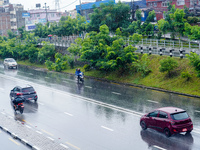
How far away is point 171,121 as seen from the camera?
14180 millimetres

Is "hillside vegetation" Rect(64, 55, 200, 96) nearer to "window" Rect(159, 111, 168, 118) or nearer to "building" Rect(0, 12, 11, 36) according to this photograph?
"window" Rect(159, 111, 168, 118)

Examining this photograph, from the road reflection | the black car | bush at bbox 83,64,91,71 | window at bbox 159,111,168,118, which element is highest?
bush at bbox 83,64,91,71

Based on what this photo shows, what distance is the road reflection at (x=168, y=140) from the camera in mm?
13210

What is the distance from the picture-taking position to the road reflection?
1321cm

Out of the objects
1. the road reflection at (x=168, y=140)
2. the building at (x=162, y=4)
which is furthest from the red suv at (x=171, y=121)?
the building at (x=162, y=4)

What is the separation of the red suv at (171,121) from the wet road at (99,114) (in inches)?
17.7

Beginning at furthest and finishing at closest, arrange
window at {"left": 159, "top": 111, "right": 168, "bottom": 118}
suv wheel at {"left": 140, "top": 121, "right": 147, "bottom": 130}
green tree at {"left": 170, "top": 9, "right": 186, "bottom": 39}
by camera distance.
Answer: green tree at {"left": 170, "top": 9, "right": 186, "bottom": 39} < suv wheel at {"left": 140, "top": 121, "right": 147, "bottom": 130} < window at {"left": 159, "top": 111, "right": 168, "bottom": 118}

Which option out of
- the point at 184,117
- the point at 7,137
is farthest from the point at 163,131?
the point at 7,137

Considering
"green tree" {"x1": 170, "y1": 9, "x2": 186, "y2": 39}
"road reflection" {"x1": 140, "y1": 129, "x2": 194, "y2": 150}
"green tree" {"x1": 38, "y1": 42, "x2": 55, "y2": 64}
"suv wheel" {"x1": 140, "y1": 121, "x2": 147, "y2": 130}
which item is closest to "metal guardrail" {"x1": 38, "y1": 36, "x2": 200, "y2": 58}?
"green tree" {"x1": 170, "y1": 9, "x2": 186, "y2": 39}

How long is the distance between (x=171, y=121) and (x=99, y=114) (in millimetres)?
6672

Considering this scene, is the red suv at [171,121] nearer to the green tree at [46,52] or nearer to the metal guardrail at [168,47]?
the metal guardrail at [168,47]

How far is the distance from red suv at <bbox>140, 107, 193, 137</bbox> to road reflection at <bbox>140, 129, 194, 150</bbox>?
1.09 ft

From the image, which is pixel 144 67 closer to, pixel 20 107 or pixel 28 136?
pixel 20 107

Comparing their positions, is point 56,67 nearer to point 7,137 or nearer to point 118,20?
point 118,20
